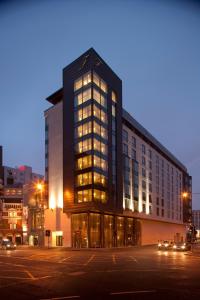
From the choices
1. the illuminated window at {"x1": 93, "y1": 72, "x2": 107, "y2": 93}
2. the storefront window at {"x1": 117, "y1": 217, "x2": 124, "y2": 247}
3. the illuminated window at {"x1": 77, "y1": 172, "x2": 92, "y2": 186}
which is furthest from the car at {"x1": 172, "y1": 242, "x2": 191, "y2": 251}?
the illuminated window at {"x1": 93, "y1": 72, "x2": 107, "y2": 93}

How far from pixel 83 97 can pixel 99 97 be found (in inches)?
123

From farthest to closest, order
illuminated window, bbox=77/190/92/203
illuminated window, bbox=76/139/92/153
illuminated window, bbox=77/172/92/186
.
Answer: illuminated window, bbox=76/139/92/153 → illuminated window, bbox=77/172/92/186 → illuminated window, bbox=77/190/92/203

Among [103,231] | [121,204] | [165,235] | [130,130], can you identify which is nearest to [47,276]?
[103,231]

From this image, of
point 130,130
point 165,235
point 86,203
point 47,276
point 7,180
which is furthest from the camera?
point 7,180

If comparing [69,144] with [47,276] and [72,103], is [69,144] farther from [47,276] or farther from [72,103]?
[47,276]

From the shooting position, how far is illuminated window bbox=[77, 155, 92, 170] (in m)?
73.3

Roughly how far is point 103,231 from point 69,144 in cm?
1803

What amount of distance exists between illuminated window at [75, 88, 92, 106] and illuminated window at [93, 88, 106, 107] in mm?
1132

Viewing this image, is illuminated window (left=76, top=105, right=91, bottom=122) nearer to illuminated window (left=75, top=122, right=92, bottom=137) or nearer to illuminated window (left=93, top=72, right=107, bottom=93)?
illuminated window (left=75, top=122, right=92, bottom=137)

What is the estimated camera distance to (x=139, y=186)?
97.2 meters

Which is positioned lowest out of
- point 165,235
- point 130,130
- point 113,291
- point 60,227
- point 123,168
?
point 165,235

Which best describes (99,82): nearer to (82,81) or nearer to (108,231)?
(82,81)

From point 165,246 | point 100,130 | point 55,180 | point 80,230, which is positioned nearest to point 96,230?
A: point 80,230

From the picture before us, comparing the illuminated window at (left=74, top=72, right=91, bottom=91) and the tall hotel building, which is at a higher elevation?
the illuminated window at (left=74, top=72, right=91, bottom=91)
